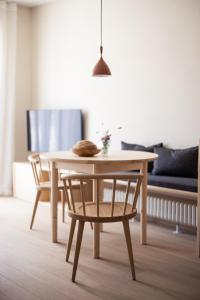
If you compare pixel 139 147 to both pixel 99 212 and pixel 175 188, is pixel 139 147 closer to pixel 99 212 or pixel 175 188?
pixel 175 188

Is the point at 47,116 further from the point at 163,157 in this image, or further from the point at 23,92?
the point at 163,157

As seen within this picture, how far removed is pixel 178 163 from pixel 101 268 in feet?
5.00

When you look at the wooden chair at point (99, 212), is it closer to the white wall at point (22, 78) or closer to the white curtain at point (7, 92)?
the white curtain at point (7, 92)

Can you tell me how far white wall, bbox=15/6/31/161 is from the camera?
6.41 meters

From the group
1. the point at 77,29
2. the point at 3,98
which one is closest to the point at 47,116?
the point at 3,98

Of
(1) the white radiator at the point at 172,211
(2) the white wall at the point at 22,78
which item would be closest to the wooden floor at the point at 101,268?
(1) the white radiator at the point at 172,211

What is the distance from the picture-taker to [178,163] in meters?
4.18

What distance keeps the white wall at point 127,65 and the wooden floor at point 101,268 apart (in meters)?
1.28

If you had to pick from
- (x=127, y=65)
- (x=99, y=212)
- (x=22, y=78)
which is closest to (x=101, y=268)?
(x=99, y=212)

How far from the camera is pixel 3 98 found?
6121 mm

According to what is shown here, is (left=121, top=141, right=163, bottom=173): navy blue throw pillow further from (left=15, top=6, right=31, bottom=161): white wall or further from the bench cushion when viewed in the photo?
(left=15, top=6, right=31, bottom=161): white wall

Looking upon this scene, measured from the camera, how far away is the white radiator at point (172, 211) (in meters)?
3.99

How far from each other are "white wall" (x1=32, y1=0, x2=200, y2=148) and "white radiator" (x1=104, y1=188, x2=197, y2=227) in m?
0.66

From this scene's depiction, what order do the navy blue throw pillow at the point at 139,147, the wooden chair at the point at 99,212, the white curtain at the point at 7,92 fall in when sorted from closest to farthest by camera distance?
the wooden chair at the point at 99,212 < the navy blue throw pillow at the point at 139,147 < the white curtain at the point at 7,92
